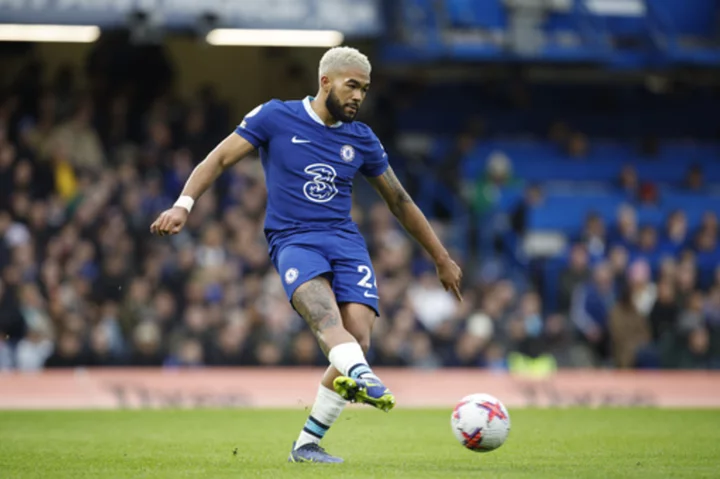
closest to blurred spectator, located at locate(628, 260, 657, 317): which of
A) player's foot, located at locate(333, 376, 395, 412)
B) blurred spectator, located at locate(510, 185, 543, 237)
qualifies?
blurred spectator, located at locate(510, 185, 543, 237)

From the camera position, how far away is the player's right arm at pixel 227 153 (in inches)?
312

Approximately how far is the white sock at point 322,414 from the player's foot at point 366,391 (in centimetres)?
92

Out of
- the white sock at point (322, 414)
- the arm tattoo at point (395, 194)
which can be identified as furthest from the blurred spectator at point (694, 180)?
the white sock at point (322, 414)

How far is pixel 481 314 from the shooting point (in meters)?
18.9

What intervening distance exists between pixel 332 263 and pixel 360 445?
8.15ft

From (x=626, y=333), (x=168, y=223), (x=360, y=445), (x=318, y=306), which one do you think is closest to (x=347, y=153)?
(x=318, y=306)

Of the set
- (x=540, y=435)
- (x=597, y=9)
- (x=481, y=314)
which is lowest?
(x=540, y=435)

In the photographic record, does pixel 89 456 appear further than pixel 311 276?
Yes

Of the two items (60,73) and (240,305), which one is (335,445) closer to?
(240,305)

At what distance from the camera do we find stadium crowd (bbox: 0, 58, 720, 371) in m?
17.2

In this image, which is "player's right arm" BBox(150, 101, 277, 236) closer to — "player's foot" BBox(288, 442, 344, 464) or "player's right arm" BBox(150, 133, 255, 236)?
"player's right arm" BBox(150, 133, 255, 236)

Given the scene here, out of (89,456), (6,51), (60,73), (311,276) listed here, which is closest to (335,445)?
Result: (89,456)

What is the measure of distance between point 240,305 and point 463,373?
312 centimetres

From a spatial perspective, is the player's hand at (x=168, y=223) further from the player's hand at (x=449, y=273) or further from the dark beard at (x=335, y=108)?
the player's hand at (x=449, y=273)
